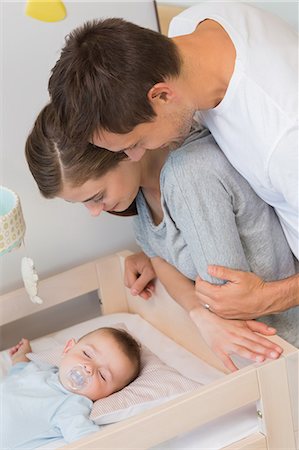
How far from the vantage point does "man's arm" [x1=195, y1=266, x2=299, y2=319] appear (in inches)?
49.8

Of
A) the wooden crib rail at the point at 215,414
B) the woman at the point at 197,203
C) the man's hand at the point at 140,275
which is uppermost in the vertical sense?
the woman at the point at 197,203

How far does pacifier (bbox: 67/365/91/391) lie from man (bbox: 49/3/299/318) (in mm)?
370

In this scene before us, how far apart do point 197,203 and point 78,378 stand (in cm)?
51

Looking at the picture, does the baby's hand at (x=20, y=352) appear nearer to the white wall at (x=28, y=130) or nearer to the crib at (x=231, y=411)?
the white wall at (x=28, y=130)

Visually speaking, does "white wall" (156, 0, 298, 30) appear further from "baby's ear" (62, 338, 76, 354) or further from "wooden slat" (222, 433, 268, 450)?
"wooden slat" (222, 433, 268, 450)

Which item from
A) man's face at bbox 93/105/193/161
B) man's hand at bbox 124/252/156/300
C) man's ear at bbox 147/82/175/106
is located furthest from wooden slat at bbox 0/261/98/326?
man's ear at bbox 147/82/175/106

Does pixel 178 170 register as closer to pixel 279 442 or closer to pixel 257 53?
pixel 257 53

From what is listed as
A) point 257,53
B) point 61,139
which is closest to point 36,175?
point 61,139

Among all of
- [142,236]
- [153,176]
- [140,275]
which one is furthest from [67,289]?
[153,176]

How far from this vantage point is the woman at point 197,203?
1271 millimetres

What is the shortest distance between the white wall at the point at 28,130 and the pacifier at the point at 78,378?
17.9 inches

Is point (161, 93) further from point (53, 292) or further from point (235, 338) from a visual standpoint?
point (53, 292)

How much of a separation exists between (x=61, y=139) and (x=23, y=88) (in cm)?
59

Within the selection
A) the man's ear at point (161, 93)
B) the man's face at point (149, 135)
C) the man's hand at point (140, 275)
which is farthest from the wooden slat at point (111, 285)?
the man's ear at point (161, 93)
